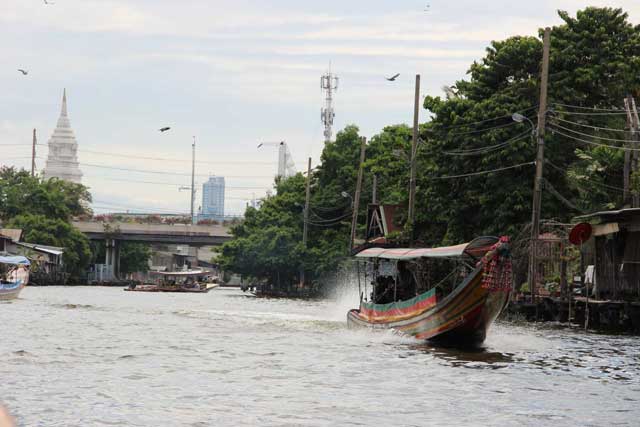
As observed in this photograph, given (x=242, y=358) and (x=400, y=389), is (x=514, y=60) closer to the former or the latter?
(x=242, y=358)

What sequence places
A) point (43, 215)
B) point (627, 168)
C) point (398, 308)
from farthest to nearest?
point (43, 215) → point (627, 168) → point (398, 308)

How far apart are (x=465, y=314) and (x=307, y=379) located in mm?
6440

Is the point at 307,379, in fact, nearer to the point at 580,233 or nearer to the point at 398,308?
the point at 398,308

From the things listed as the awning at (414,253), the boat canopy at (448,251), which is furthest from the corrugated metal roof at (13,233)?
the boat canopy at (448,251)

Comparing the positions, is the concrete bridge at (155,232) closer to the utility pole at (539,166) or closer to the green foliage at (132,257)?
the green foliage at (132,257)

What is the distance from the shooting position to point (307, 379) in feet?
61.7

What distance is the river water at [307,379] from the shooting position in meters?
14.8

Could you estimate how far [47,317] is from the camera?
3697 cm

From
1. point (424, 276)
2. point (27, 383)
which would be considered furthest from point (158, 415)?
point (424, 276)

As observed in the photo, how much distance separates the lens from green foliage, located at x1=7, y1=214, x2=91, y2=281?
9838 cm

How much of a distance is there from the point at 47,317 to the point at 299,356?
1637cm

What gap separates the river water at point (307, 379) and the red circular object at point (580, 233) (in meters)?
4.91

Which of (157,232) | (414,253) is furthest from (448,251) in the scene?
(157,232)

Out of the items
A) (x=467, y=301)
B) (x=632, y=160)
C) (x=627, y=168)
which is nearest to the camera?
(x=467, y=301)
